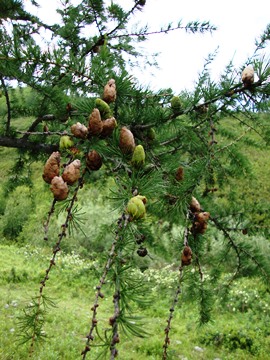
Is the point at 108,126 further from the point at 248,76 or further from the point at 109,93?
the point at 248,76

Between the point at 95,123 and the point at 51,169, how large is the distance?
0.47 ft

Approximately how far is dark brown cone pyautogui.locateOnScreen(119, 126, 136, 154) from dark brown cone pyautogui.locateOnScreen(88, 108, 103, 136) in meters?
0.05

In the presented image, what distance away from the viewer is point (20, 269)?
286 inches

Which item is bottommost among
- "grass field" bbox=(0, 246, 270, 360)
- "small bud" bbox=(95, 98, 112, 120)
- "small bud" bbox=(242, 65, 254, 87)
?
"grass field" bbox=(0, 246, 270, 360)

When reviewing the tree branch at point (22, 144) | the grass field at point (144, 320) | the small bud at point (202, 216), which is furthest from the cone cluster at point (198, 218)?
the grass field at point (144, 320)

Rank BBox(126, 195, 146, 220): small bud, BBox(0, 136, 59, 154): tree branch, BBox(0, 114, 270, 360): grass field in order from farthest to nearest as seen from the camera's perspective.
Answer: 1. BBox(0, 114, 270, 360): grass field
2. BBox(0, 136, 59, 154): tree branch
3. BBox(126, 195, 146, 220): small bud

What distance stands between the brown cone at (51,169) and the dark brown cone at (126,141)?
0.49ft

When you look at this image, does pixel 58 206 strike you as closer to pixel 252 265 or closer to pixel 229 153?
pixel 229 153

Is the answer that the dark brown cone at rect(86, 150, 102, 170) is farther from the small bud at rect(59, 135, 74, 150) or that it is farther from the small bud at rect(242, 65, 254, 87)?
the small bud at rect(242, 65, 254, 87)

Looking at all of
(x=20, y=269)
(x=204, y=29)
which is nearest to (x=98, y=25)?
(x=204, y=29)

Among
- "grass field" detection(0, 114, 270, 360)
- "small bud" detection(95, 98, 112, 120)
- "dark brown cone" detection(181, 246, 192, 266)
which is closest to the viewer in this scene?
"small bud" detection(95, 98, 112, 120)

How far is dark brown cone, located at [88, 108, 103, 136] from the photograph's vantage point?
2.50ft

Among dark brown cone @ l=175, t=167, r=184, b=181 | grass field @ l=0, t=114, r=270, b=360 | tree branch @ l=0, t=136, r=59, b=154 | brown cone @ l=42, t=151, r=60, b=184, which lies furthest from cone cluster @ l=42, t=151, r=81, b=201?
tree branch @ l=0, t=136, r=59, b=154

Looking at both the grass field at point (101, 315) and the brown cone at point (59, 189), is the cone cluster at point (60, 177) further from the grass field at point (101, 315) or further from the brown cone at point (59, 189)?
the grass field at point (101, 315)
